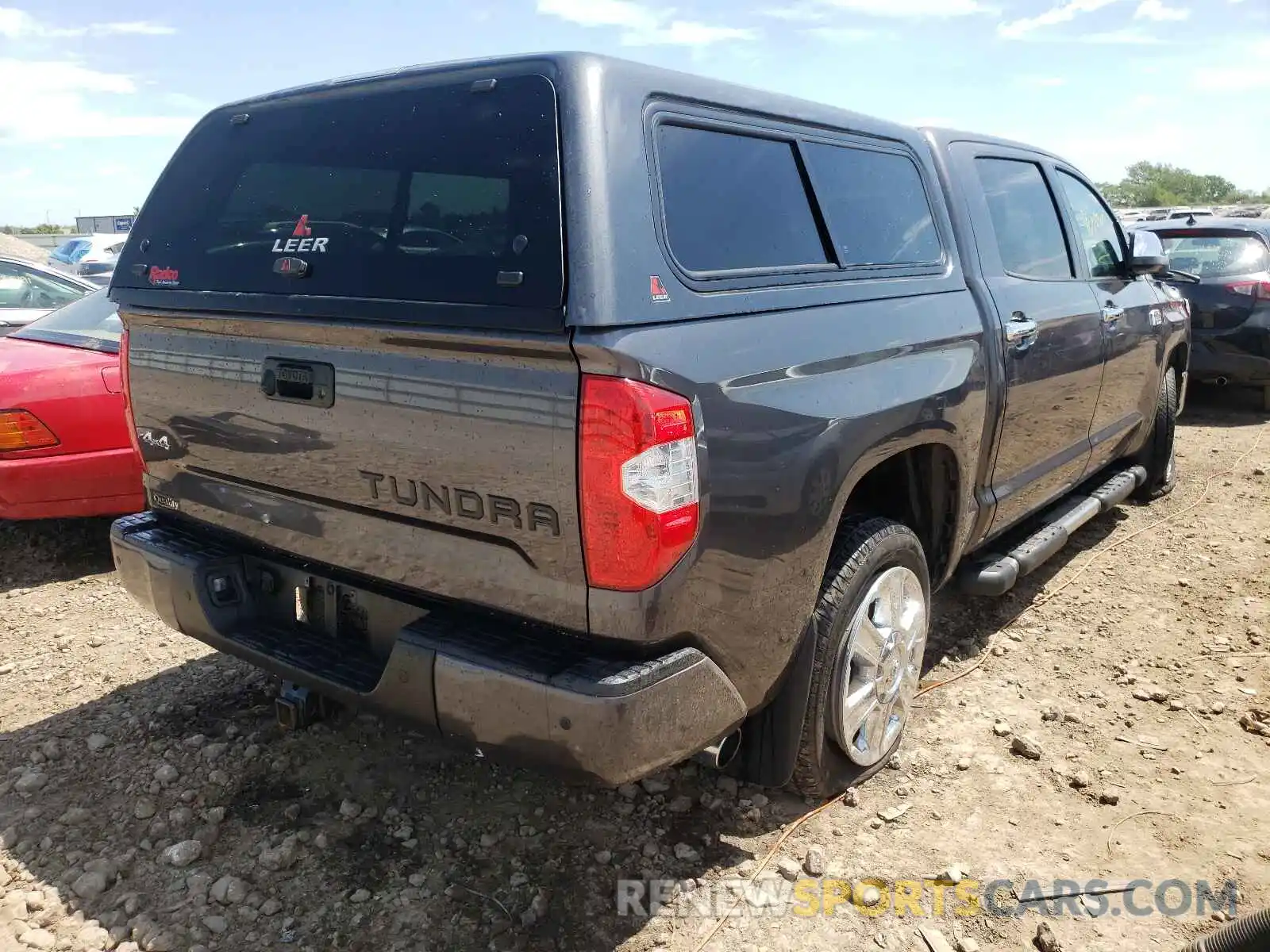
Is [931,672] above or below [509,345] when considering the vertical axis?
below

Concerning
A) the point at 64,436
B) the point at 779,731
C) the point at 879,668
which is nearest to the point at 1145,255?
the point at 879,668

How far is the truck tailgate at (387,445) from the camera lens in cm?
204

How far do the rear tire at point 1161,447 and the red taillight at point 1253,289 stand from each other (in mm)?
2877

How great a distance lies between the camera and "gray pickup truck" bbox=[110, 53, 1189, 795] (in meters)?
2.03

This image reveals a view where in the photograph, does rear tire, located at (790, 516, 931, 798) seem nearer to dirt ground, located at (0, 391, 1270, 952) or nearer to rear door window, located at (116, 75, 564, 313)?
dirt ground, located at (0, 391, 1270, 952)

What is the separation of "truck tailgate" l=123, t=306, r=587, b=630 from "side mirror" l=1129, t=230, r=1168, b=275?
3760 mm

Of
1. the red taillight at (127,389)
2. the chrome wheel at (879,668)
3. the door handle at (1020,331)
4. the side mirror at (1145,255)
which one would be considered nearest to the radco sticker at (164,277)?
the red taillight at (127,389)

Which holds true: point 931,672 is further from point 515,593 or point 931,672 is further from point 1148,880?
point 515,593

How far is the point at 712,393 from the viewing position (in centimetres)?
210

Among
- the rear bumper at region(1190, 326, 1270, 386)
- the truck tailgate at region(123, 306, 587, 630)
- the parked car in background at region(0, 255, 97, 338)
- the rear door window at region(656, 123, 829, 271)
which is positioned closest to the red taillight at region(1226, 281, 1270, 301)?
the rear bumper at region(1190, 326, 1270, 386)

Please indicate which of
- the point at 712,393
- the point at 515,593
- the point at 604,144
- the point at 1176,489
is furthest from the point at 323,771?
the point at 1176,489

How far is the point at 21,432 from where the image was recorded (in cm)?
434

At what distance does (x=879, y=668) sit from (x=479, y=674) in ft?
4.41

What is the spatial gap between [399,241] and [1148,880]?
255 cm
